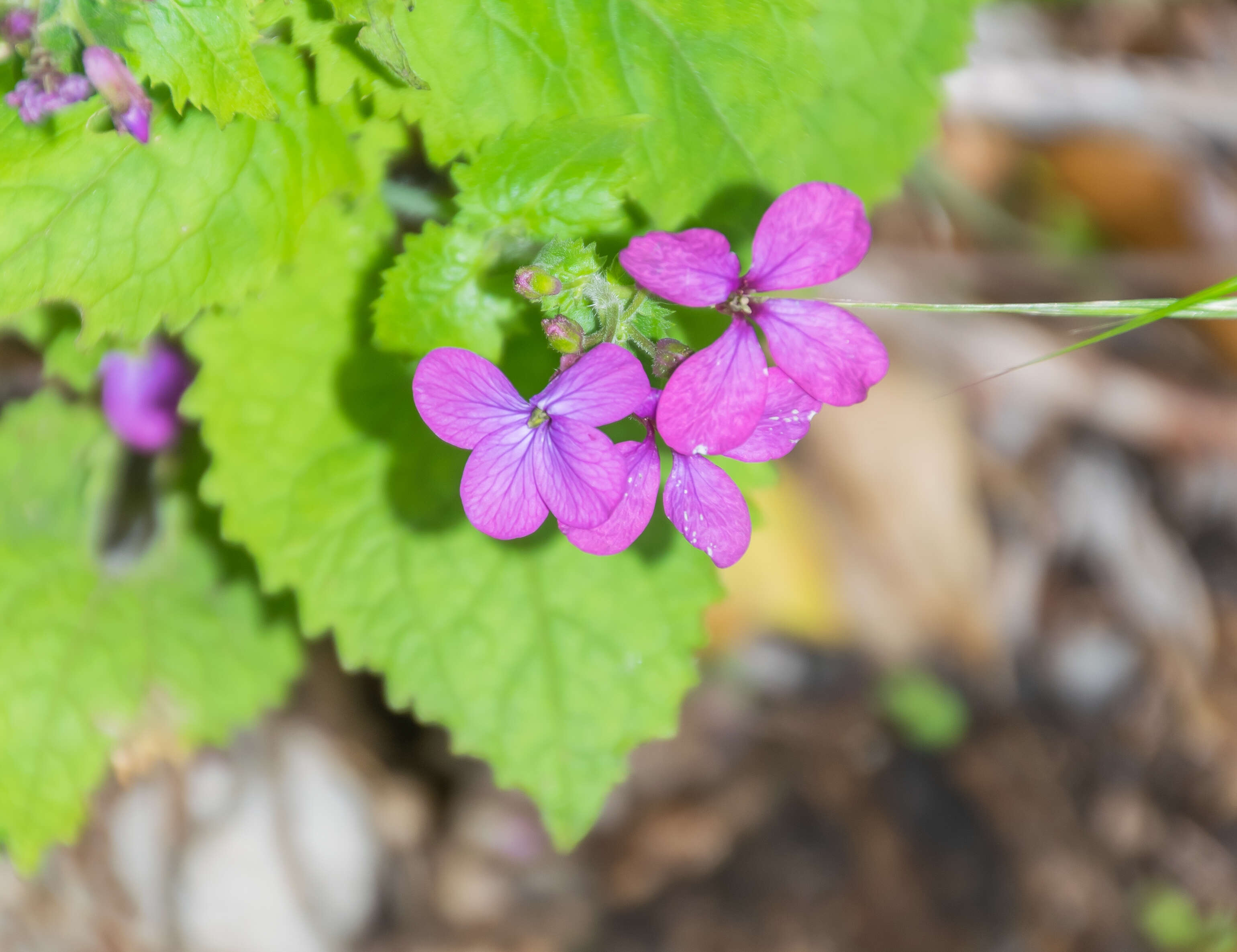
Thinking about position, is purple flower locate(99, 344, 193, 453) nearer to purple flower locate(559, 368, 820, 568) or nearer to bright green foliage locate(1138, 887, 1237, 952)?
purple flower locate(559, 368, 820, 568)

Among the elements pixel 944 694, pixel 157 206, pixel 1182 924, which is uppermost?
pixel 157 206

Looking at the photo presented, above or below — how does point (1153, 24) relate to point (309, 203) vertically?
below

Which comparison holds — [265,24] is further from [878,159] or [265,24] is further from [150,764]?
[150,764]

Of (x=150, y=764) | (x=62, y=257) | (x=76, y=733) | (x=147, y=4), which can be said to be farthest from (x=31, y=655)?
(x=147, y=4)

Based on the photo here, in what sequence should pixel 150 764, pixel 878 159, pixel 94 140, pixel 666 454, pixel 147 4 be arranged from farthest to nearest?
pixel 150 764
pixel 878 159
pixel 666 454
pixel 94 140
pixel 147 4

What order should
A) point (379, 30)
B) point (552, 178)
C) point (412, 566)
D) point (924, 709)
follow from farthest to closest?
point (924, 709)
point (412, 566)
point (552, 178)
point (379, 30)

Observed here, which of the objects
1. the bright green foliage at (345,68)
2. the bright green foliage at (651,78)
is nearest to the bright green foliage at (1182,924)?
the bright green foliage at (651,78)

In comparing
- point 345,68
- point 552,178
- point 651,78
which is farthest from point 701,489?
point 345,68

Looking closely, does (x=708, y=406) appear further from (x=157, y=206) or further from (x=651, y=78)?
(x=157, y=206)
